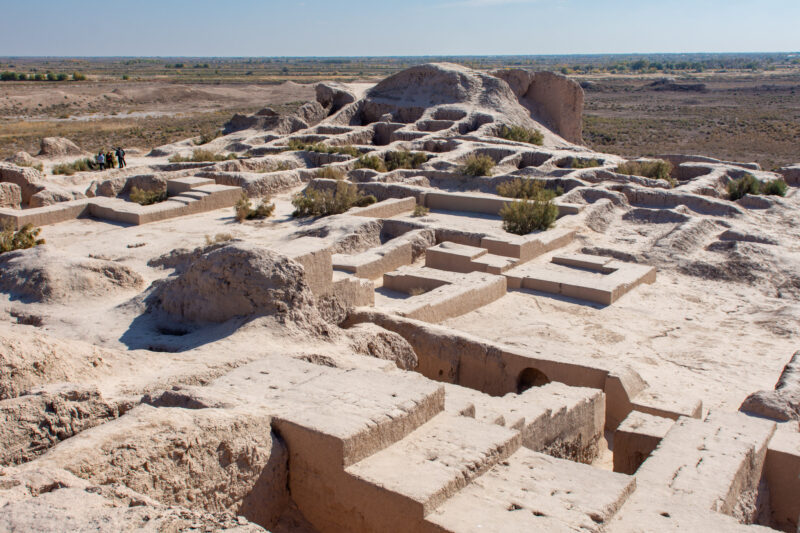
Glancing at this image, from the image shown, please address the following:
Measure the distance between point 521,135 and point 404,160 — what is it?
466 centimetres

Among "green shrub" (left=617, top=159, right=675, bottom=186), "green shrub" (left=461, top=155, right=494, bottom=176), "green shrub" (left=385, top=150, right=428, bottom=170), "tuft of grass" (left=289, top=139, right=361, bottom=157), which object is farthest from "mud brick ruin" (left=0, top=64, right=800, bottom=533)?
"tuft of grass" (left=289, top=139, right=361, bottom=157)

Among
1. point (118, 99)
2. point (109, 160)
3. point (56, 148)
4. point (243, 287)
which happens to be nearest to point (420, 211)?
point (243, 287)

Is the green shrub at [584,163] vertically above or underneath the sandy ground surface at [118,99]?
underneath

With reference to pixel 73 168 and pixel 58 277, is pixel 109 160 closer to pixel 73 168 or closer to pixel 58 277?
pixel 73 168

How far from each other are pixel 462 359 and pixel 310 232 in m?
5.91

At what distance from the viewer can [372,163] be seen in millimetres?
17828

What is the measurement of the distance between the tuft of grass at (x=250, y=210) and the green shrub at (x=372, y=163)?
3.81 meters

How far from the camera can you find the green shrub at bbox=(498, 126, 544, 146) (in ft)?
69.2

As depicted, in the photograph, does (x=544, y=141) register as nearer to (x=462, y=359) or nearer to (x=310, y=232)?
(x=310, y=232)

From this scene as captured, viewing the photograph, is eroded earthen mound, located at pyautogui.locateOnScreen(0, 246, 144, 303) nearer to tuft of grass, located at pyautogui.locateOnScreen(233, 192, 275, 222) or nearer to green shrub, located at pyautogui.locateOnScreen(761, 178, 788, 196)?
tuft of grass, located at pyautogui.locateOnScreen(233, 192, 275, 222)

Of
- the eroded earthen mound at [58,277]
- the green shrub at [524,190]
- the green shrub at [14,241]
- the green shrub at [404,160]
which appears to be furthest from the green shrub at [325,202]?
the eroded earthen mound at [58,277]

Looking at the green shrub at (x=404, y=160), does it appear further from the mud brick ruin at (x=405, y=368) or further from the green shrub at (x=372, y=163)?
the mud brick ruin at (x=405, y=368)

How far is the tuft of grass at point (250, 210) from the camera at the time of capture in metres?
14.1

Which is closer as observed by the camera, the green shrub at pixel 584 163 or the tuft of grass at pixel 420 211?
the tuft of grass at pixel 420 211
